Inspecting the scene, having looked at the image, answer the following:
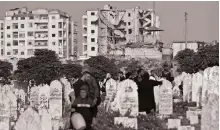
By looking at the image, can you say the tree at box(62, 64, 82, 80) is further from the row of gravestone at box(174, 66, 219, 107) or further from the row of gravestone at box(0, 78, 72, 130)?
the row of gravestone at box(174, 66, 219, 107)

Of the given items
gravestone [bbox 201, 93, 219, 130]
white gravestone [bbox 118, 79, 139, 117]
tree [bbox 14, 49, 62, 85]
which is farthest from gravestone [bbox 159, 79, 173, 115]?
tree [bbox 14, 49, 62, 85]

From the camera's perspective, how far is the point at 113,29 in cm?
10962

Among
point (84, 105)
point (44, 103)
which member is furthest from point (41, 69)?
point (84, 105)

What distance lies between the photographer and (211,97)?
12.4m

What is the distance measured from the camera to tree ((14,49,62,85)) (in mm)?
57125

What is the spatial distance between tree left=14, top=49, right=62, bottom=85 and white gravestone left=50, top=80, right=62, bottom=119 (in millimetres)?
32490

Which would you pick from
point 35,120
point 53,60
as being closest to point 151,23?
point 53,60

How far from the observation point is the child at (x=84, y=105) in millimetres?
10359

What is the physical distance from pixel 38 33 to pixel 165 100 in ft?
297

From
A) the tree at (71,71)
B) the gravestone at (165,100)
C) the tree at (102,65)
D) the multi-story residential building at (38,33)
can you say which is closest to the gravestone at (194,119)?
the gravestone at (165,100)

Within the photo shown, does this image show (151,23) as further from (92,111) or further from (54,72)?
(92,111)

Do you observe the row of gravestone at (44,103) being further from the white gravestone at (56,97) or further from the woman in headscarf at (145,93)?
the woman in headscarf at (145,93)

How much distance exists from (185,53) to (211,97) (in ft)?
196

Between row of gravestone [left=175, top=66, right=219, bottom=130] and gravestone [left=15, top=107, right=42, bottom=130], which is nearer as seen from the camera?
row of gravestone [left=175, top=66, right=219, bottom=130]
